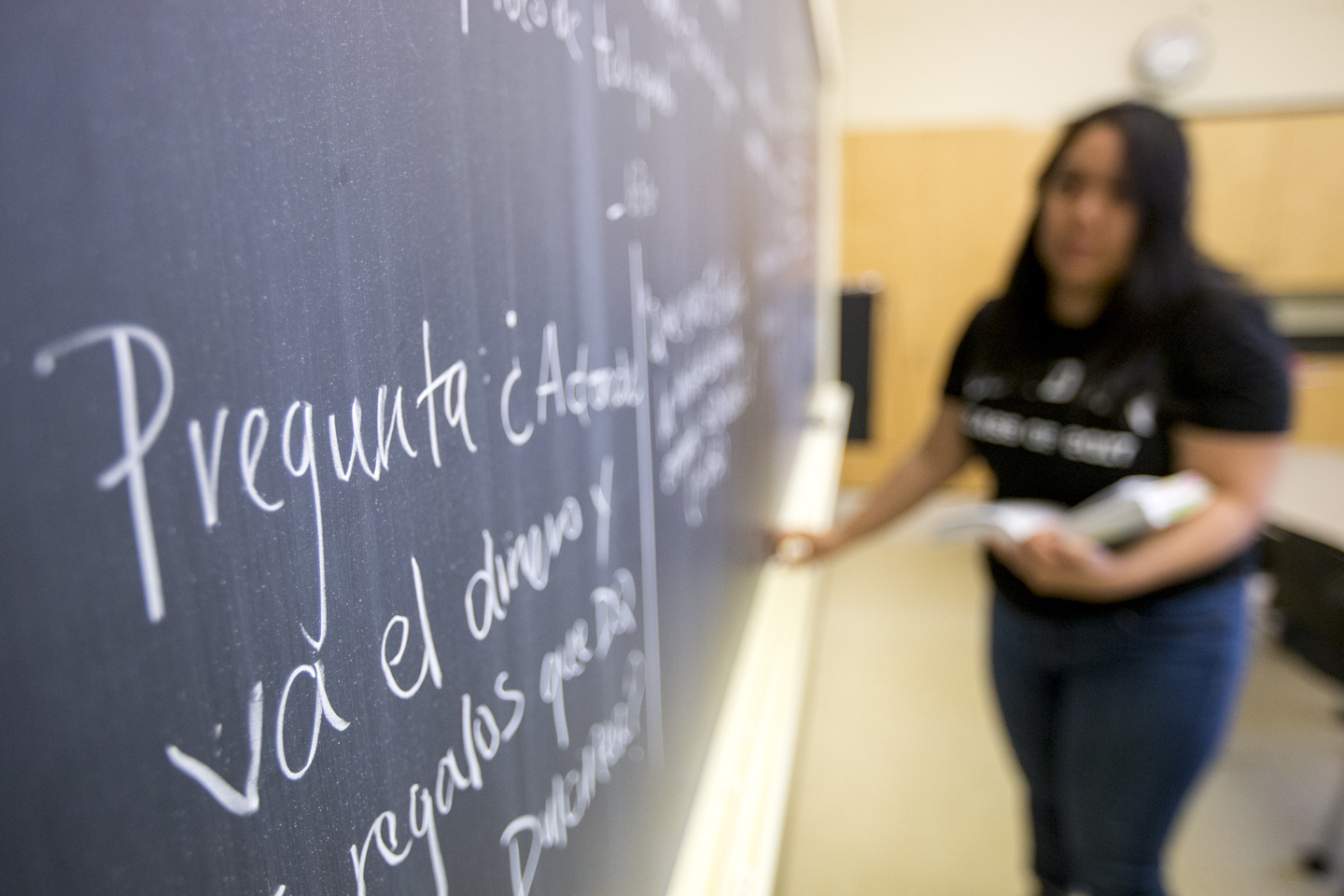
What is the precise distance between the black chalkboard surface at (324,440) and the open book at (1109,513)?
672 mm

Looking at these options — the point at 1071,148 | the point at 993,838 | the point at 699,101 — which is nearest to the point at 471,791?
the point at 699,101

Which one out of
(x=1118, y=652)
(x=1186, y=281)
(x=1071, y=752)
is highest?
(x=1186, y=281)

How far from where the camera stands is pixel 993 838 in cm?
205

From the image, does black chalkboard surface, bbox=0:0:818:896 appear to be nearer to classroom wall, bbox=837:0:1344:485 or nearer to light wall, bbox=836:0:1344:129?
classroom wall, bbox=837:0:1344:485

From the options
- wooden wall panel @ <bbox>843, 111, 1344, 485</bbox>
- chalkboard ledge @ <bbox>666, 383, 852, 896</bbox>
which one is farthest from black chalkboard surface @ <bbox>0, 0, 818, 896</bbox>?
wooden wall panel @ <bbox>843, 111, 1344, 485</bbox>

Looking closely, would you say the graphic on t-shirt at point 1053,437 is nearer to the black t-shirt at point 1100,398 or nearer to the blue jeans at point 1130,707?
the black t-shirt at point 1100,398

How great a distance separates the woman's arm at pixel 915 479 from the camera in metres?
1.46

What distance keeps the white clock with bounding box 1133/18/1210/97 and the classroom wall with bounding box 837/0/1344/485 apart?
7 cm

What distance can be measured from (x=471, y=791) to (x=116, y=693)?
230 millimetres

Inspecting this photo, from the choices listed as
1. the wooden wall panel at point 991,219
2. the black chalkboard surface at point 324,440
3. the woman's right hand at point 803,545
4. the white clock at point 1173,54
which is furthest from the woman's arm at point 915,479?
the white clock at point 1173,54

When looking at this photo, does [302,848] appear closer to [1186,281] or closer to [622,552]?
[622,552]

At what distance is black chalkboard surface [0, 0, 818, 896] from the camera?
0.61 feet

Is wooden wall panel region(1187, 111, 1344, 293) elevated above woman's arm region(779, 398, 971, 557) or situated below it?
above

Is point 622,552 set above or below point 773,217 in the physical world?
below
